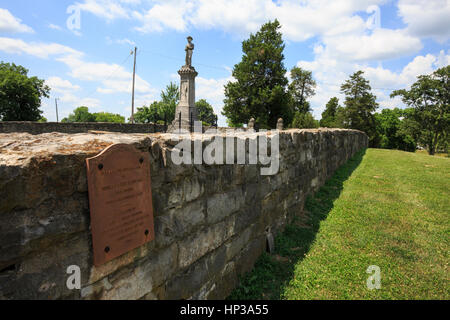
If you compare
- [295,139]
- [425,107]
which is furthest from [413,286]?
[425,107]

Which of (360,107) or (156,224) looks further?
(360,107)

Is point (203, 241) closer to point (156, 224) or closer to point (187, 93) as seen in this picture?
point (156, 224)

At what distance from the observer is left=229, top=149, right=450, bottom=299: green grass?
291 centimetres

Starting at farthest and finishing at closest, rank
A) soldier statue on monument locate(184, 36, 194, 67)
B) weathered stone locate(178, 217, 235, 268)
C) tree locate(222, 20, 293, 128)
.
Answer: tree locate(222, 20, 293, 128) → soldier statue on monument locate(184, 36, 194, 67) → weathered stone locate(178, 217, 235, 268)

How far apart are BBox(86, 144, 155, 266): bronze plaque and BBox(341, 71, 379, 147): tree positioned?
4368 centimetres

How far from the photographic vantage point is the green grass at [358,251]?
2.91 metres

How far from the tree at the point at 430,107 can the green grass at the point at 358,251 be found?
3614 cm

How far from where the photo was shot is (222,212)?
106 inches

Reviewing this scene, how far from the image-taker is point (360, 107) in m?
39.8

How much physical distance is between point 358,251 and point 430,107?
41.6m

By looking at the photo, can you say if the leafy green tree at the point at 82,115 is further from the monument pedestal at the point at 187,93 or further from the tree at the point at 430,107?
the tree at the point at 430,107

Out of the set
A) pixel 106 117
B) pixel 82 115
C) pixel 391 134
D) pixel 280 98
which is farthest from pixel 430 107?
pixel 82 115

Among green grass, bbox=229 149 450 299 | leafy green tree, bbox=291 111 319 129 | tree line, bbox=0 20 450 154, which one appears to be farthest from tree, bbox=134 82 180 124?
green grass, bbox=229 149 450 299

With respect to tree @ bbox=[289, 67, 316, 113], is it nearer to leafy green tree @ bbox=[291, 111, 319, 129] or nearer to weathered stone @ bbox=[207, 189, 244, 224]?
leafy green tree @ bbox=[291, 111, 319, 129]
